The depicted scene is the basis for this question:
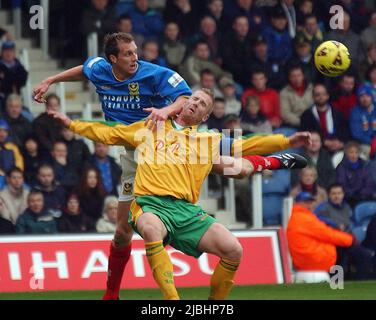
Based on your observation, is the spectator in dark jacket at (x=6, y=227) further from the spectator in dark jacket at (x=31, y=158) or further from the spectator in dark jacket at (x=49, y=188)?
the spectator in dark jacket at (x=31, y=158)

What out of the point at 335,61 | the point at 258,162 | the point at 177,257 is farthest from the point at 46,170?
the point at 258,162

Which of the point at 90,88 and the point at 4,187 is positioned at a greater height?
the point at 90,88

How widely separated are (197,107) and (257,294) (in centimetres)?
298

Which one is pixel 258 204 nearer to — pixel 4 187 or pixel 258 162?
pixel 4 187

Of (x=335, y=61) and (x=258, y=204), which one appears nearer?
(x=335, y=61)

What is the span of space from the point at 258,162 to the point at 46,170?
5.37 meters

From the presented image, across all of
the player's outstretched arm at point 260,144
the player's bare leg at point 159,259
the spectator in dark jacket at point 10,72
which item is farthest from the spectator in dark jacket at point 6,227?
the player's bare leg at point 159,259

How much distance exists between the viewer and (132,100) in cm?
1300

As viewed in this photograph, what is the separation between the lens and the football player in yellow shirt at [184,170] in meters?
12.0

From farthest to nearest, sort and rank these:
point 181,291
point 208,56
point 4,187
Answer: point 208,56
point 4,187
point 181,291

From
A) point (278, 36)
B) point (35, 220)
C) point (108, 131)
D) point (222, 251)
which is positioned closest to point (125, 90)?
point (108, 131)

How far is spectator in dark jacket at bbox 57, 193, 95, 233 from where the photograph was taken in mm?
17172

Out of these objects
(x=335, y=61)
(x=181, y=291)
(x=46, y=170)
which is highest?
(x=335, y=61)
